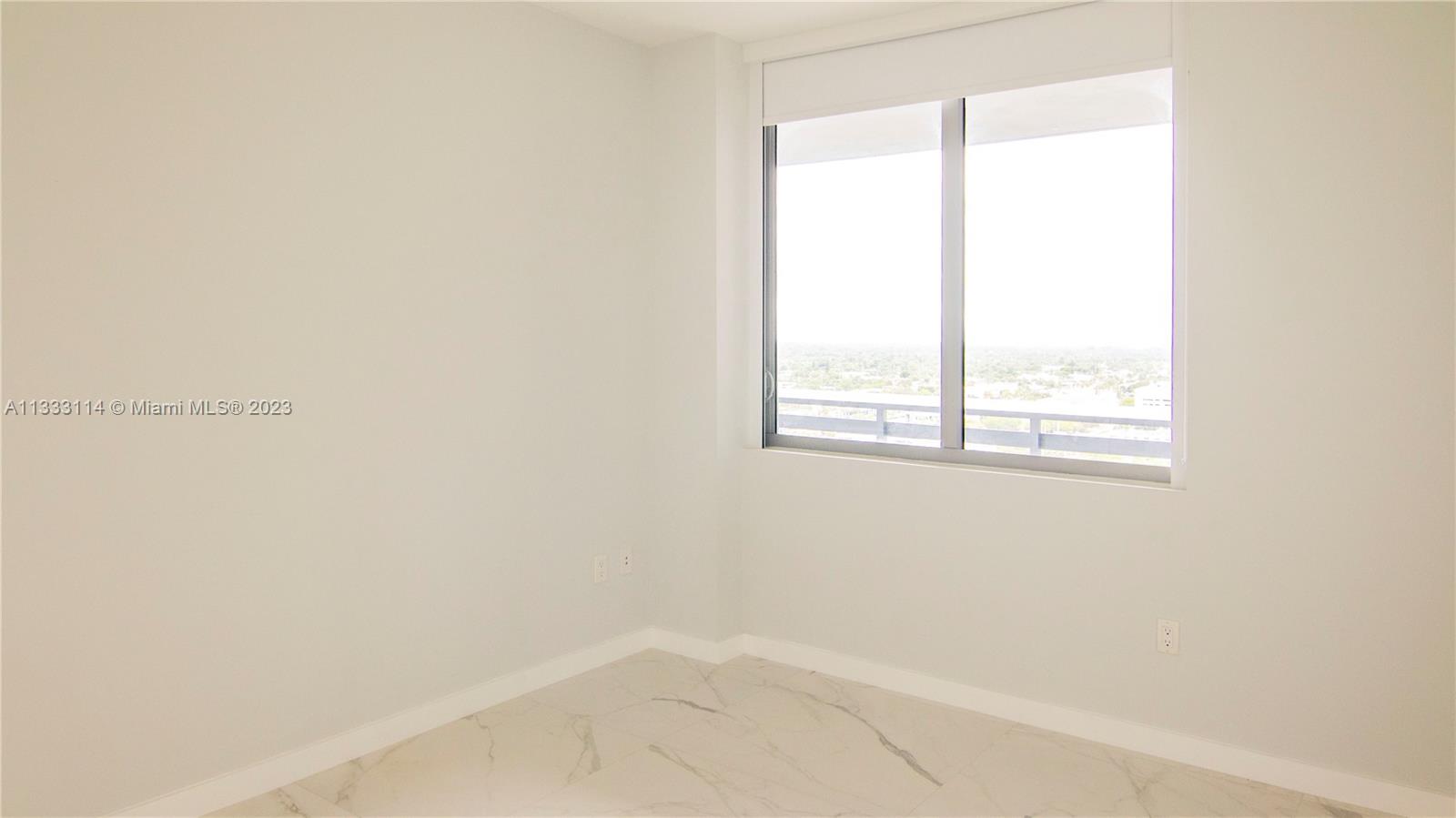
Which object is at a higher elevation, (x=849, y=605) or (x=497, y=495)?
(x=497, y=495)

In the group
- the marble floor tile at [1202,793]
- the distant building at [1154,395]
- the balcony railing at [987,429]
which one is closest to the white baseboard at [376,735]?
the balcony railing at [987,429]

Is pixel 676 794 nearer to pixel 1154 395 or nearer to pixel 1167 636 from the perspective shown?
pixel 1167 636

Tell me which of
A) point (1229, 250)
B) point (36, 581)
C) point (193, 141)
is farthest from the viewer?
point (1229, 250)

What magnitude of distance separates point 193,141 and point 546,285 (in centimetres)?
133

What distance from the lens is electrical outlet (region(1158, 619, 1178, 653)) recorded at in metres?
3.07

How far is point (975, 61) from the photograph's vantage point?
3.48 metres

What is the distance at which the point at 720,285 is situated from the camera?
13.0 ft

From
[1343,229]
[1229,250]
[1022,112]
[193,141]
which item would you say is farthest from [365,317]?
[1343,229]

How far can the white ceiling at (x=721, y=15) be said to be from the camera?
354 centimetres

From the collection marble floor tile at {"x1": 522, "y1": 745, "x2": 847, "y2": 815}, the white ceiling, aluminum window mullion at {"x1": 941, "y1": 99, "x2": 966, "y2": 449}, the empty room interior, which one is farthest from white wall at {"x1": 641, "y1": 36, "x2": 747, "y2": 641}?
marble floor tile at {"x1": 522, "y1": 745, "x2": 847, "y2": 815}

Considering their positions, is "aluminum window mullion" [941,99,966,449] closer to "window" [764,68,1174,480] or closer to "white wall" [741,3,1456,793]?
"window" [764,68,1174,480]

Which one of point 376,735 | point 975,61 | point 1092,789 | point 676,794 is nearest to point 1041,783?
point 1092,789

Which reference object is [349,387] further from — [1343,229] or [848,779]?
[1343,229]

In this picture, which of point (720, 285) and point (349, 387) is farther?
point (720, 285)
